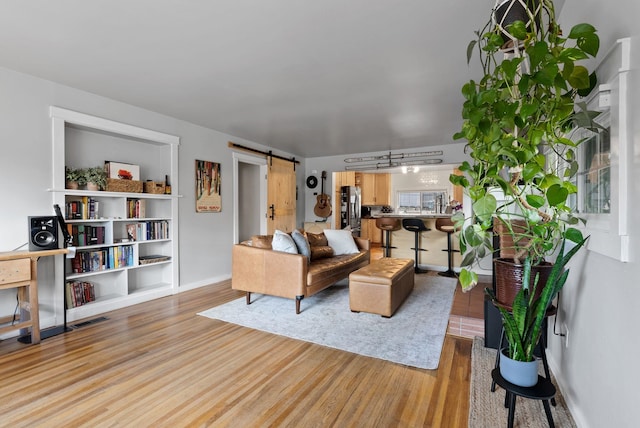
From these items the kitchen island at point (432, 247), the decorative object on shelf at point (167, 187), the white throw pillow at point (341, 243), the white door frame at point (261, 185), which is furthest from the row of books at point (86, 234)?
the kitchen island at point (432, 247)

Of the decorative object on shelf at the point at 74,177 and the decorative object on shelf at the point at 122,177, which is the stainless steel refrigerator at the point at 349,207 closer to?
the decorative object on shelf at the point at 122,177

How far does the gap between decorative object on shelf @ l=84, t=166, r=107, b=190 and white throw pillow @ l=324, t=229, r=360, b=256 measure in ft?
9.83

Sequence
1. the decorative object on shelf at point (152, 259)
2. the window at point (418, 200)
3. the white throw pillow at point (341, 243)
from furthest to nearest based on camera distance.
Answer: the window at point (418, 200) → the white throw pillow at point (341, 243) → the decorative object on shelf at point (152, 259)

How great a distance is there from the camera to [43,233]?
2.72 metres

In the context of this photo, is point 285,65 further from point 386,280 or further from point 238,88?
point 386,280

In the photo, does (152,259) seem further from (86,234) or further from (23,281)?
(23,281)

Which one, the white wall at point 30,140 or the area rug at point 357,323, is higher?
the white wall at point 30,140

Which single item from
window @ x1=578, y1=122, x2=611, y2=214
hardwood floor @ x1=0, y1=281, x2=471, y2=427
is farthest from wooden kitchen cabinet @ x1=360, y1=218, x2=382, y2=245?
window @ x1=578, y1=122, x2=611, y2=214

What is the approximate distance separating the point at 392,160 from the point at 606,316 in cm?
520

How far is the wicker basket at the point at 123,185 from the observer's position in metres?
3.46

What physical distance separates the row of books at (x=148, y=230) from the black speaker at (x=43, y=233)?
980 mm

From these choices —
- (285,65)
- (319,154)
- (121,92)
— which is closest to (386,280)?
(285,65)

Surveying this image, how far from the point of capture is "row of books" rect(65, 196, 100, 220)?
10.5ft

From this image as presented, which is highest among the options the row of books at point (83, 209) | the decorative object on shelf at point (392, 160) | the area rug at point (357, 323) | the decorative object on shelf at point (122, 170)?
the decorative object on shelf at point (392, 160)
